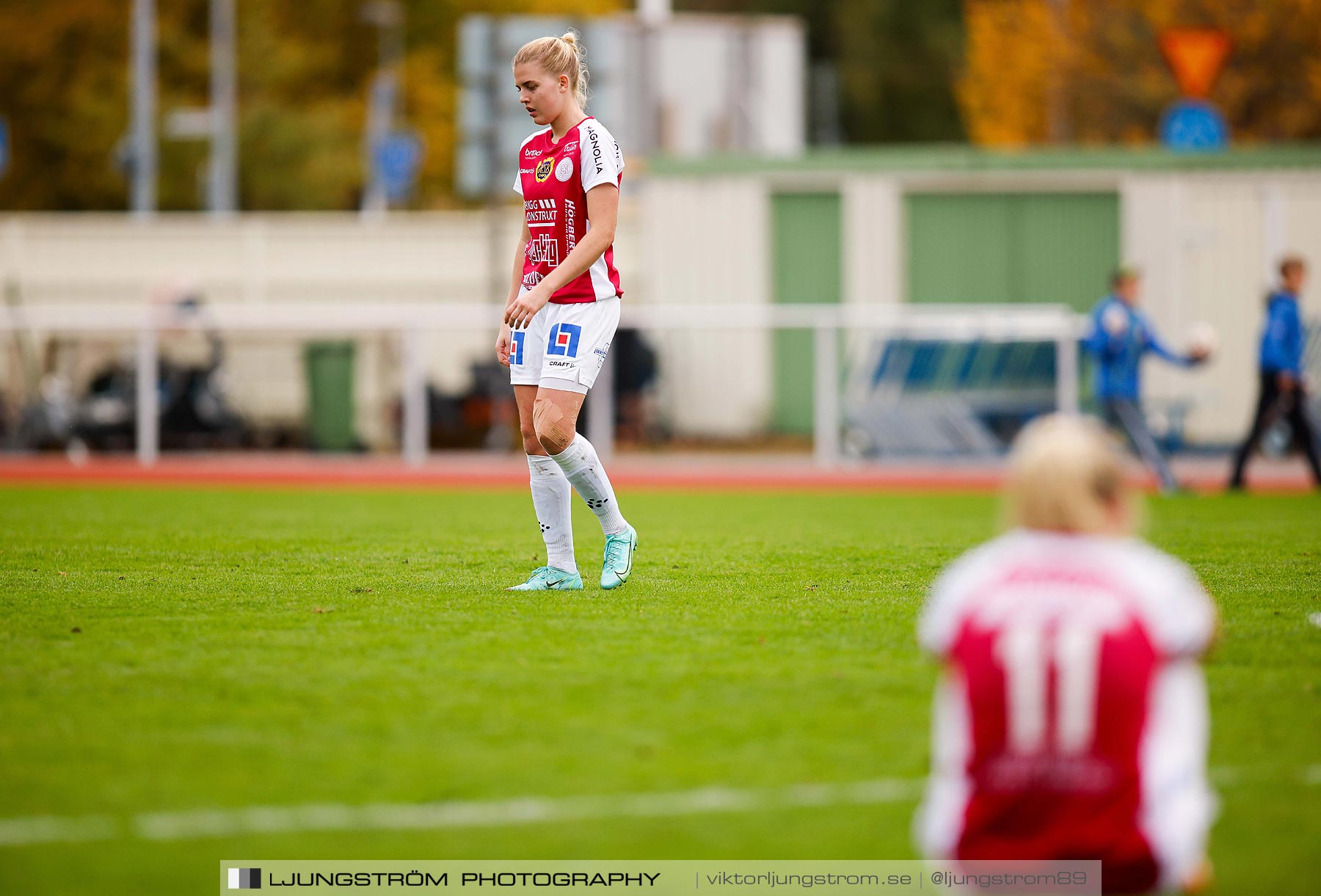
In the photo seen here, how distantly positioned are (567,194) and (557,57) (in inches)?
22.5

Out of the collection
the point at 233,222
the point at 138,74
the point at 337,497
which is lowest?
the point at 337,497

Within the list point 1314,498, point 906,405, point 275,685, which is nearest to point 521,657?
point 275,685

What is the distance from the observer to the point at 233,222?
2588cm

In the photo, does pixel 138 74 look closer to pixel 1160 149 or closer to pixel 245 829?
pixel 1160 149

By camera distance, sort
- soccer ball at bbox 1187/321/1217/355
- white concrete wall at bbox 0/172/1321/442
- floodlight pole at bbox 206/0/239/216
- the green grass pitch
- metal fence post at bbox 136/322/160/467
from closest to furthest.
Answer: the green grass pitch, soccer ball at bbox 1187/321/1217/355, metal fence post at bbox 136/322/160/467, white concrete wall at bbox 0/172/1321/442, floodlight pole at bbox 206/0/239/216

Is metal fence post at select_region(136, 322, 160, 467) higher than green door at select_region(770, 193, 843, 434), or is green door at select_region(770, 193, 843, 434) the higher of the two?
green door at select_region(770, 193, 843, 434)

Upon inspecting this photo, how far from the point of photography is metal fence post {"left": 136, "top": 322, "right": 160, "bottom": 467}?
19453 millimetres

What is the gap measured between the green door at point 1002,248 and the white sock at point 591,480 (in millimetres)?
16236

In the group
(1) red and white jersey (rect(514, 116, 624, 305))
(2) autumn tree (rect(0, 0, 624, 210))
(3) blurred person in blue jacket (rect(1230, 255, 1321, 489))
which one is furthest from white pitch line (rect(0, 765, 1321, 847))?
(2) autumn tree (rect(0, 0, 624, 210))

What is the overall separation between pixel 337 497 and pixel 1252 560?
815 centimetres

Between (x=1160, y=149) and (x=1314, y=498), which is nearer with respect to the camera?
(x=1314, y=498)

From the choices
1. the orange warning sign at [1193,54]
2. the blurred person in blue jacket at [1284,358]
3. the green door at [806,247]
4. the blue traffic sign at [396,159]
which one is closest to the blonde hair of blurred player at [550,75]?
the blurred person in blue jacket at [1284,358]

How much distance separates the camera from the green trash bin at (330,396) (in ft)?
66.3

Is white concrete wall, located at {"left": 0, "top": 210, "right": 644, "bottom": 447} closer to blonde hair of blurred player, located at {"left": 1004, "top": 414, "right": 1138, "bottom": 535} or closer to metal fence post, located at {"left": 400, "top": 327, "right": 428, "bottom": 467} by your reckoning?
metal fence post, located at {"left": 400, "top": 327, "right": 428, "bottom": 467}
